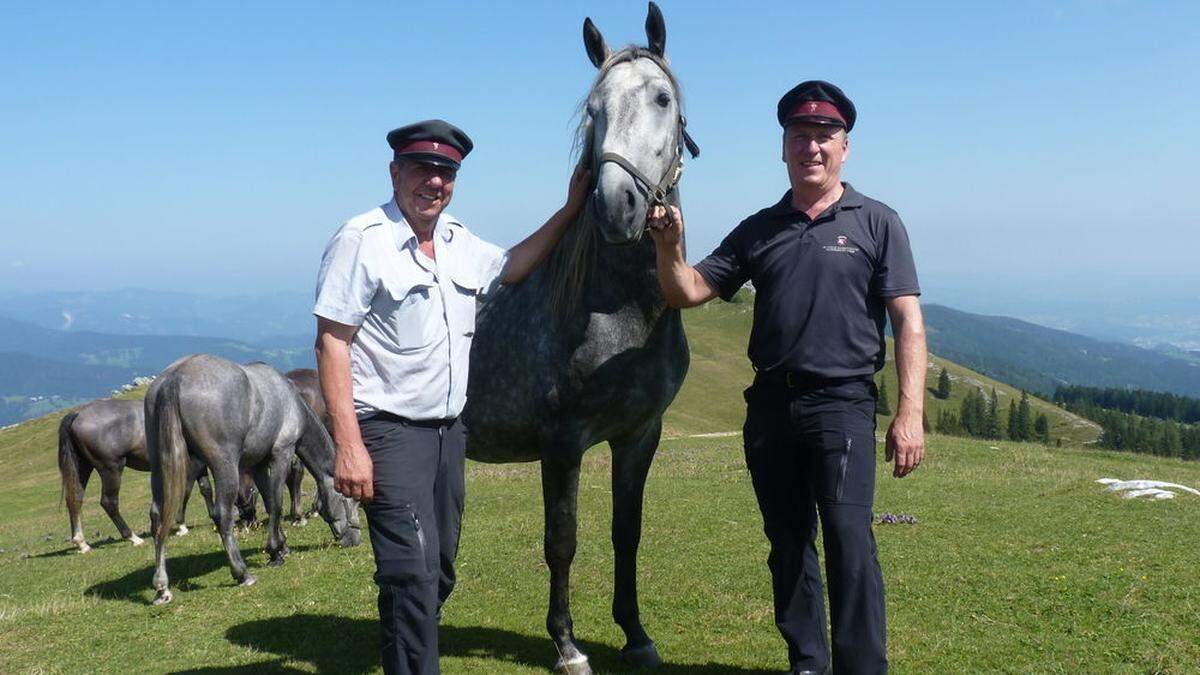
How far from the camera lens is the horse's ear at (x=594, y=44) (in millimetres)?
5273

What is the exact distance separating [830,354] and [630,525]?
8.03 feet

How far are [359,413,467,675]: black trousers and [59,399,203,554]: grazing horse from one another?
14261 millimetres

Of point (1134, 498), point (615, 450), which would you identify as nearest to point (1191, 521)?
point (1134, 498)

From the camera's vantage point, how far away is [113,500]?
17.1 m

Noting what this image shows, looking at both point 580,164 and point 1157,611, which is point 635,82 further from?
point 1157,611

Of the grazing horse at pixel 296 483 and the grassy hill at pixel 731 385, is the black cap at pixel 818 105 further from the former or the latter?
the grassy hill at pixel 731 385

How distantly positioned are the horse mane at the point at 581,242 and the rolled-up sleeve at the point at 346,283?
1.53 meters

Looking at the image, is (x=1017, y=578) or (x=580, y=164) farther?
(x=1017, y=578)

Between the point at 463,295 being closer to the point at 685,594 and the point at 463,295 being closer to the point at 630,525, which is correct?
the point at 630,525

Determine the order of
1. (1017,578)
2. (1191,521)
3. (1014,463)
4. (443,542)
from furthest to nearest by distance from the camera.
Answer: (1014,463), (1191,521), (1017,578), (443,542)

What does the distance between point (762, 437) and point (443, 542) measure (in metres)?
2.19

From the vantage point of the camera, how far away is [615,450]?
6227mm

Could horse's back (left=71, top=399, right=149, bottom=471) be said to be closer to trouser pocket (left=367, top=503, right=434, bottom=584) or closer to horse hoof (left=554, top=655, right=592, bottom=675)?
horse hoof (left=554, top=655, right=592, bottom=675)

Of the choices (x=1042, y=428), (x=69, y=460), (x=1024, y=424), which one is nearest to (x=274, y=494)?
(x=69, y=460)
